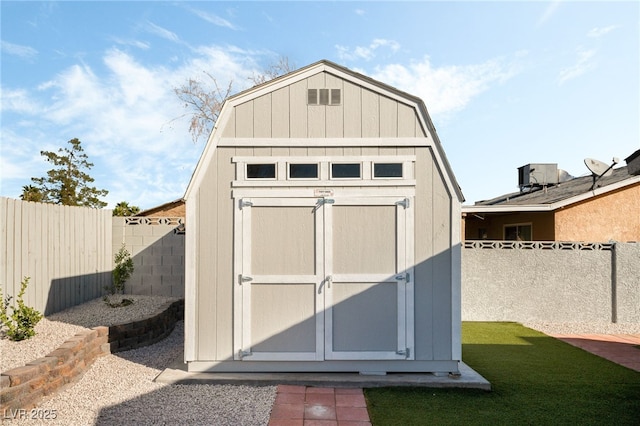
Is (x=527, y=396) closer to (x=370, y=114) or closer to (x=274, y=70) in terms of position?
(x=370, y=114)

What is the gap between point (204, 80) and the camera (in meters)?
13.2

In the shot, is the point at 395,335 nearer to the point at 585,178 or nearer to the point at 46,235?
the point at 46,235

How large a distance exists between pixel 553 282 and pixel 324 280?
654 cm

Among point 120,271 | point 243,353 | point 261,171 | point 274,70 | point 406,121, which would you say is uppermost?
point 274,70

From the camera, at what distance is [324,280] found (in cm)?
447

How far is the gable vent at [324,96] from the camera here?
A: 4562mm

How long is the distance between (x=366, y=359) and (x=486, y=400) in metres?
1.38

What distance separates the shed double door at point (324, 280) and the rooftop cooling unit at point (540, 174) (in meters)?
10.6

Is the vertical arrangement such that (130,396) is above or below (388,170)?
below

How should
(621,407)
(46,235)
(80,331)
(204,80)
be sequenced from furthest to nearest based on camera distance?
(204,80), (46,235), (80,331), (621,407)

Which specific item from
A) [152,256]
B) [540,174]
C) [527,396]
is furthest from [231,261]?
[540,174]

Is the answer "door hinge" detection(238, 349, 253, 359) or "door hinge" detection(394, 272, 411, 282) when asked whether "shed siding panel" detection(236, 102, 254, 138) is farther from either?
"door hinge" detection(238, 349, 253, 359)

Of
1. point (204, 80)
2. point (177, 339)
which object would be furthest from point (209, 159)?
point (204, 80)

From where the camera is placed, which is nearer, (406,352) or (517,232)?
(406,352)
